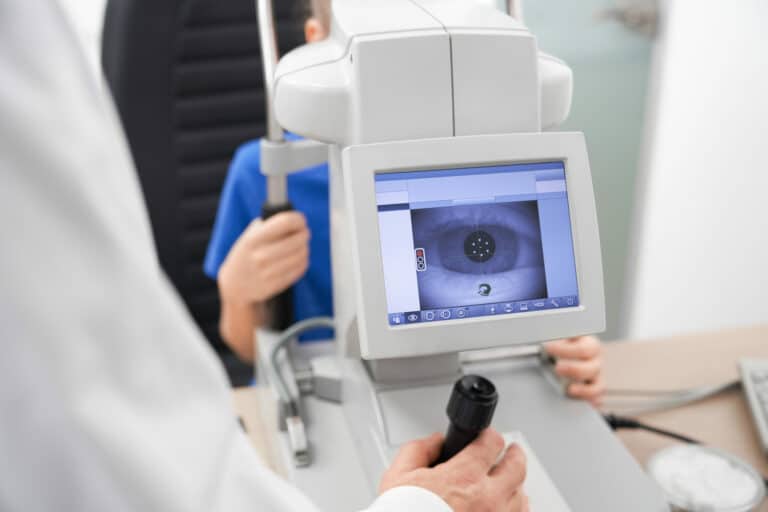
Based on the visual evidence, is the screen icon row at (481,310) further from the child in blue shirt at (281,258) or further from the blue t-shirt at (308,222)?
the blue t-shirt at (308,222)

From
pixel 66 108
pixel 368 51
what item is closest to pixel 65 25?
pixel 66 108

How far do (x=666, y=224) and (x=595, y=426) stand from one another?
1.08m

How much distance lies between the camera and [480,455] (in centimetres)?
56

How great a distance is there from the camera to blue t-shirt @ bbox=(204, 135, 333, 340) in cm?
110

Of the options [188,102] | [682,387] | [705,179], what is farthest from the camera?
[705,179]

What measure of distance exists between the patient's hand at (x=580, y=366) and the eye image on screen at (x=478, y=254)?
223 mm

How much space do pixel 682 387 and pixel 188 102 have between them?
2.80 feet

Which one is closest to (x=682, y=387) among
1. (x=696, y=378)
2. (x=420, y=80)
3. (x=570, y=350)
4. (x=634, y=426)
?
(x=696, y=378)

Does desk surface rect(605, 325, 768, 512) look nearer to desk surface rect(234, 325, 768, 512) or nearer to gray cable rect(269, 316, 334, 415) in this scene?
desk surface rect(234, 325, 768, 512)

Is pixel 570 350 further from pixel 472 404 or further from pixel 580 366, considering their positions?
pixel 472 404

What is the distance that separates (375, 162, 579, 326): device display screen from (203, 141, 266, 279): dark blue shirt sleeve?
0.60m

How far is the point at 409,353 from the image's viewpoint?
0.55 m

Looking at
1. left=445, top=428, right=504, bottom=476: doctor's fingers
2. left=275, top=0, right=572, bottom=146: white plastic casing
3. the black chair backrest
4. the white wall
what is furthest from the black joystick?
the white wall

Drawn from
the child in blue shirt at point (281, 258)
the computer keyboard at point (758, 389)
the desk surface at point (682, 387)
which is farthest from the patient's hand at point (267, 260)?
the computer keyboard at point (758, 389)
